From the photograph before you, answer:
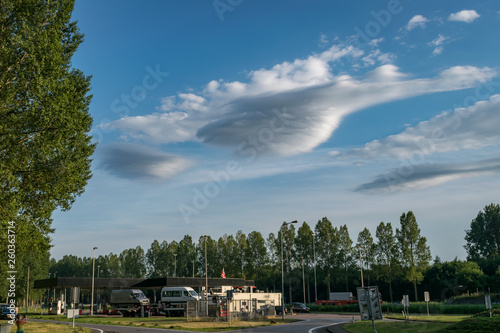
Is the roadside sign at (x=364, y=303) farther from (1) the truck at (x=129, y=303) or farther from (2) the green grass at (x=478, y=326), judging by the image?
(1) the truck at (x=129, y=303)

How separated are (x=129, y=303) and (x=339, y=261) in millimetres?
50966

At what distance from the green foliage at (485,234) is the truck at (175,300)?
3833 inches

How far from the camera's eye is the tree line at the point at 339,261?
249ft

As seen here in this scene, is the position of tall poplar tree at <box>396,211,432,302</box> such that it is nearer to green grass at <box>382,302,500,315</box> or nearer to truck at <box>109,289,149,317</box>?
green grass at <box>382,302,500,315</box>

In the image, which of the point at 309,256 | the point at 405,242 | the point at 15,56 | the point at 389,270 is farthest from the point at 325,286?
the point at 15,56

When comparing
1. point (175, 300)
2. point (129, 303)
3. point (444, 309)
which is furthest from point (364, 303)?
point (129, 303)

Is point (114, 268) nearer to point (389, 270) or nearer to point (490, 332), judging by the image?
point (389, 270)

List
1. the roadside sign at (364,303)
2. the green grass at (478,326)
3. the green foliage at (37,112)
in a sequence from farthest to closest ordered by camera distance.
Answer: the green foliage at (37,112) → the green grass at (478,326) → the roadside sign at (364,303)

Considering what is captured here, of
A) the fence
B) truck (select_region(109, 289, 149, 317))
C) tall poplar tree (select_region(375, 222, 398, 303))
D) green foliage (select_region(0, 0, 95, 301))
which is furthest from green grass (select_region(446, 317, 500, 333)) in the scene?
tall poplar tree (select_region(375, 222, 398, 303))

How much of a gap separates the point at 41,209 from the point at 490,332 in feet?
76.5

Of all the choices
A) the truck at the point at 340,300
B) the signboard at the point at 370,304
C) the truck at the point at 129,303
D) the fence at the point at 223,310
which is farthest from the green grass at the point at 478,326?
the truck at the point at 340,300

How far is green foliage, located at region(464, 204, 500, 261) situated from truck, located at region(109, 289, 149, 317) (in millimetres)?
100073

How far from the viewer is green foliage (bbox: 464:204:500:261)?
12244cm

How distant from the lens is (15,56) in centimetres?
2105
